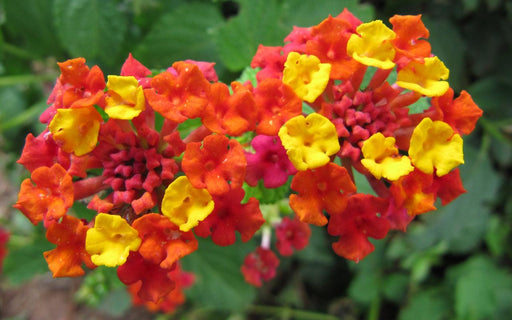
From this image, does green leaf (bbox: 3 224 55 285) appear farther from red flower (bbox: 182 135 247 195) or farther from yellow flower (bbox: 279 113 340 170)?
yellow flower (bbox: 279 113 340 170)

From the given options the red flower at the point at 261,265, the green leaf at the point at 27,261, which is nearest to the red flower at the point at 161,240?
the red flower at the point at 261,265

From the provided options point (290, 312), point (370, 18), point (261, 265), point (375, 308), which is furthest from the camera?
point (290, 312)

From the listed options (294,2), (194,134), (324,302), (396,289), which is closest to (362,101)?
(194,134)

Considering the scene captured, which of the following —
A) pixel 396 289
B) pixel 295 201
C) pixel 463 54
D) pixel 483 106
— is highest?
pixel 295 201

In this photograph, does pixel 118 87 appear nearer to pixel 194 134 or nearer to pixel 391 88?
pixel 194 134

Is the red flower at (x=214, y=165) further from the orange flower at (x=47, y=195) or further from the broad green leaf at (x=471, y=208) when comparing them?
the broad green leaf at (x=471, y=208)

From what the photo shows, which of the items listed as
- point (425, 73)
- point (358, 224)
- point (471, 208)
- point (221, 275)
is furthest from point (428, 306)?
point (425, 73)

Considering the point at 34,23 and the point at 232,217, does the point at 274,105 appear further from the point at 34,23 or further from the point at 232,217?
the point at 34,23
